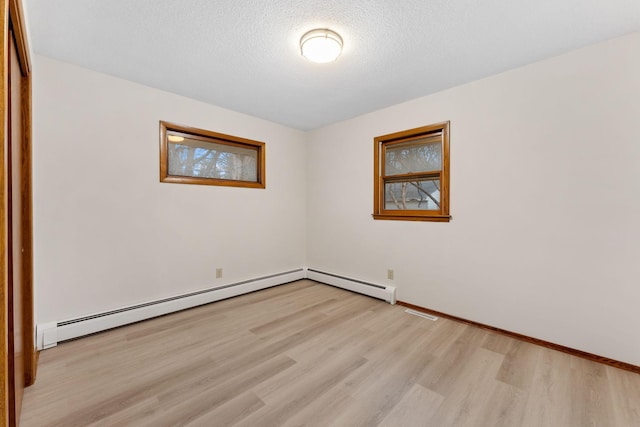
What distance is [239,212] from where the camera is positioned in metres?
3.54

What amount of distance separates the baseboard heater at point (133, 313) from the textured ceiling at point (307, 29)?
7.33 feet

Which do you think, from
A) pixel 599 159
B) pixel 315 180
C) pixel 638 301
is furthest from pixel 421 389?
pixel 315 180

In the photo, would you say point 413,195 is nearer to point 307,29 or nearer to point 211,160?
point 307,29

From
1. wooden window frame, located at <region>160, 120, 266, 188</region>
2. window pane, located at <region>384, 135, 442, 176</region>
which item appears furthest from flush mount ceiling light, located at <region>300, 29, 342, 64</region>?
wooden window frame, located at <region>160, 120, 266, 188</region>

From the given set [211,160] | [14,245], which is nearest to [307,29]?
[211,160]

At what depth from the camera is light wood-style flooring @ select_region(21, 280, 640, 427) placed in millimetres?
1479

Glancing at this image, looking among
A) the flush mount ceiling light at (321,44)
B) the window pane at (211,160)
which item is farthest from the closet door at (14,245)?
the flush mount ceiling light at (321,44)

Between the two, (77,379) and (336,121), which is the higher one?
(336,121)

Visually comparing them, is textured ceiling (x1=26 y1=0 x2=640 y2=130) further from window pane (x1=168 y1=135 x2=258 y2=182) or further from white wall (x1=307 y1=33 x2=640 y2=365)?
window pane (x1=168 y1=135 x2=258 y2=182)

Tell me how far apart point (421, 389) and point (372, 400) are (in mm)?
347

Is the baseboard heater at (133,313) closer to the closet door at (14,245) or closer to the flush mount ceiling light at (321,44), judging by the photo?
the closet door at (14,245)

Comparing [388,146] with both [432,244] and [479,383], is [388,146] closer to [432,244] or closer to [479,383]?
[432,244]

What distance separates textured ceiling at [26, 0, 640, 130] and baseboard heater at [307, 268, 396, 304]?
7.54 feet

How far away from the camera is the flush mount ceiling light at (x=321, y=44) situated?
74.6 inches
